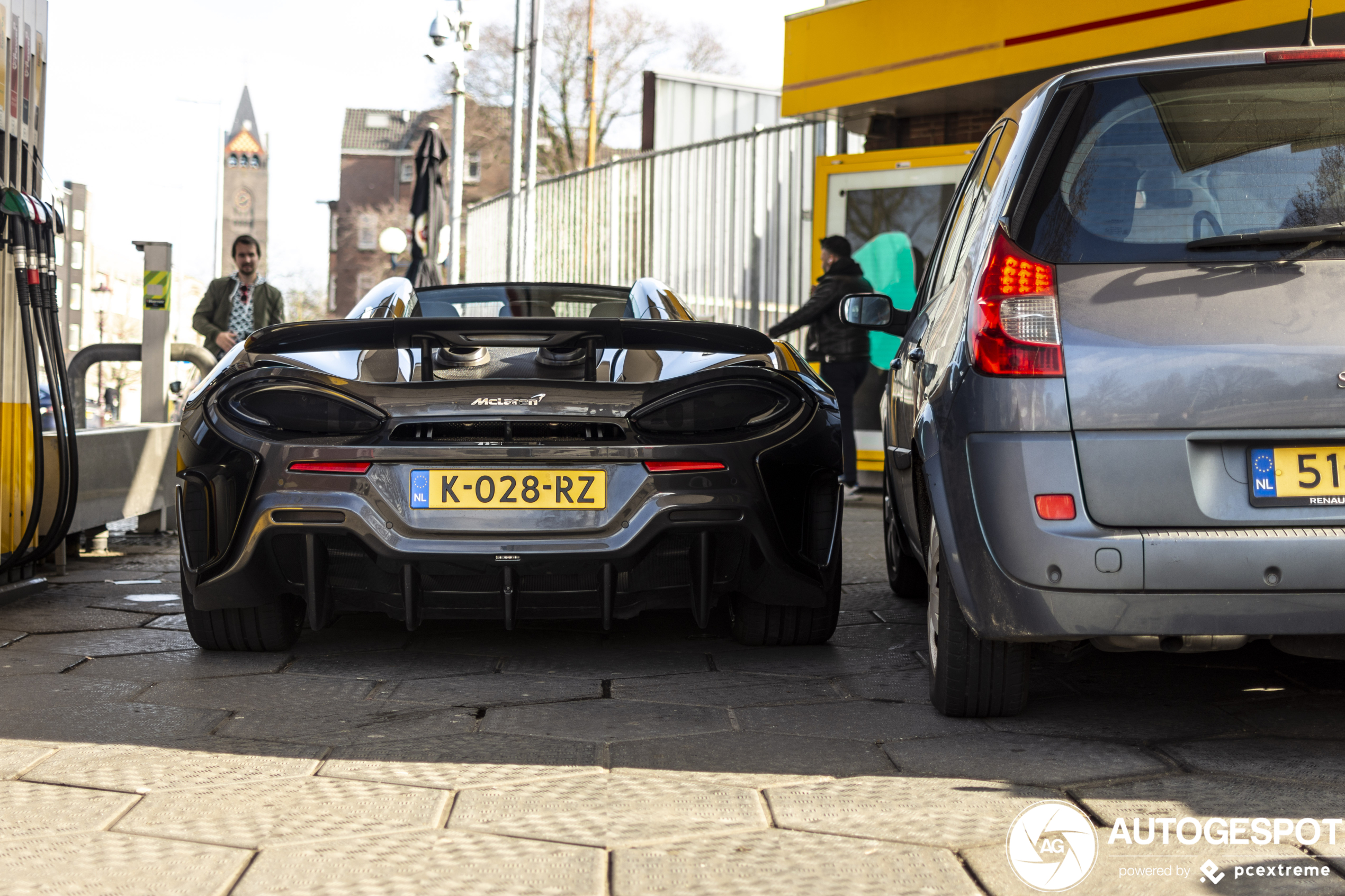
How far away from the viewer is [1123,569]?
3123 mm

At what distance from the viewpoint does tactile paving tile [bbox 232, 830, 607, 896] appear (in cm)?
245

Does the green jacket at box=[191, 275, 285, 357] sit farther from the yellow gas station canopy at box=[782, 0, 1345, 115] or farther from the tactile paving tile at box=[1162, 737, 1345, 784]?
the tactile paving tile at box=[1162, 737, 1345, 784]

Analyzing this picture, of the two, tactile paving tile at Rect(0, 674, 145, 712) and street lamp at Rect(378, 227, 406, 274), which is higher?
street lamp at Rect(378, 227, 406, 274)

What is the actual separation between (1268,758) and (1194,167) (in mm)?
1336

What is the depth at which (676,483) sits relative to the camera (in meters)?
4.13

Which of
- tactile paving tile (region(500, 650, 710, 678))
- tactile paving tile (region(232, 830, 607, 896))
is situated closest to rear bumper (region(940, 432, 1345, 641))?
tactile paving tile (region(232, 830, 607, 896))

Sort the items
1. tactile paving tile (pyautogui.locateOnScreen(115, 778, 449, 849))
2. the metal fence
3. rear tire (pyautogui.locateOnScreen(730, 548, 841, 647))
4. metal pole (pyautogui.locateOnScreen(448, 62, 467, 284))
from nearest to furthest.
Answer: tactile paving tile (pyautogui.locateOnScreen(115, 778, 449, 849)), rear tire (pyautogui.locateOnScreen(730, 548, 841, 647)), the metal fence, metal pole (pyautogui.locateOnScreen(448, 62, 467, 284))

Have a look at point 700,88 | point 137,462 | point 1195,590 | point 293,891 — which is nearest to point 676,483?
point 1195,590

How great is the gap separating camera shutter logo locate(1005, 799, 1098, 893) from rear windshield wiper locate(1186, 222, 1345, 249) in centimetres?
126

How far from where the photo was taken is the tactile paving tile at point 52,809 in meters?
2.78

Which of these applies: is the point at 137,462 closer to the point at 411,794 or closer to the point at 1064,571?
the point at 411,794

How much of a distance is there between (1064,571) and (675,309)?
2.55 meters
